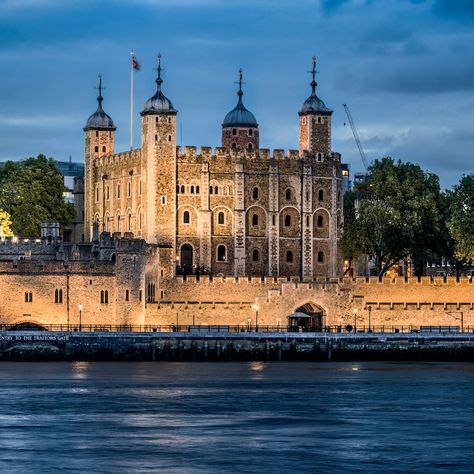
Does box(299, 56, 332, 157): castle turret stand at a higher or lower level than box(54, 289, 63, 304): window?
higher

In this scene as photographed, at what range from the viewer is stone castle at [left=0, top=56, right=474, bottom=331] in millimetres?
108500

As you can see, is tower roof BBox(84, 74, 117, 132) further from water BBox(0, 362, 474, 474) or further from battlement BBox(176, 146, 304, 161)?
water BBox(0, 362, 474, 474)

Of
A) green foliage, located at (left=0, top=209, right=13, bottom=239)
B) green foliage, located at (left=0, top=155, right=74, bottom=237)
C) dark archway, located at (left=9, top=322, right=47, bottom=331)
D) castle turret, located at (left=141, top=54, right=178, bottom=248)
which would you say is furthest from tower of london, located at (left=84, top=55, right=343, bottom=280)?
dark archway, located at (left=9, top=322, right=47, bottom=331)

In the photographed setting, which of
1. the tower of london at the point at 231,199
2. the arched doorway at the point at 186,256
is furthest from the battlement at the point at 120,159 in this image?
the arched doorway at the point at 186,256

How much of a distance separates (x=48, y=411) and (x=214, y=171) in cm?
5370

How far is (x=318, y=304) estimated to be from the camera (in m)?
115

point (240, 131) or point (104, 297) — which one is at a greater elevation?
point (240, 131)

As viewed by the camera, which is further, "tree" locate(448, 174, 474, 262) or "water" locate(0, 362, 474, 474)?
"tree" locate(448, 174, 474, 262)

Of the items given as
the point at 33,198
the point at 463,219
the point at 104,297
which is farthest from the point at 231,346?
the point at 33,198

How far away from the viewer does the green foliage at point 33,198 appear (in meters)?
134

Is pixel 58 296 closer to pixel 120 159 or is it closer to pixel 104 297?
pixel 104 297

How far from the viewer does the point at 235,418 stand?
73938 millimetres

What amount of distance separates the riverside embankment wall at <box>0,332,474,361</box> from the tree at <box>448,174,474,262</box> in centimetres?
1788

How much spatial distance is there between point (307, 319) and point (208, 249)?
15886 millimetres
